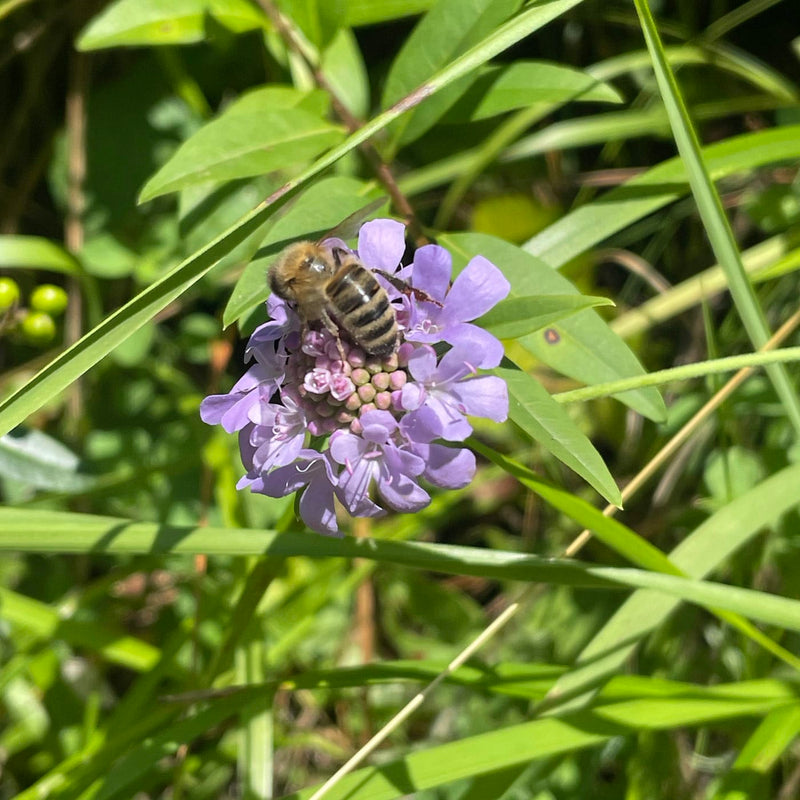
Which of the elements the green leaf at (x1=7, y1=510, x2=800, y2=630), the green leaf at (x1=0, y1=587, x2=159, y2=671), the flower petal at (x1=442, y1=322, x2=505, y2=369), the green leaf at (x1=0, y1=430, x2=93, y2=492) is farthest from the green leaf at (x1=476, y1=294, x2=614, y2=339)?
the green leaf at (x1=0, y1=587, x2=159, y2=671)

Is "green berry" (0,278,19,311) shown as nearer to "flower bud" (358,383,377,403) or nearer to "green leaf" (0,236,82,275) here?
"green leaf" (0,236,82,275)

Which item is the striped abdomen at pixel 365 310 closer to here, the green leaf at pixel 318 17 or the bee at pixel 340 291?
the bee at pixel 340 291

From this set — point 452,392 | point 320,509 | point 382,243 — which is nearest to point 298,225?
point 382,243

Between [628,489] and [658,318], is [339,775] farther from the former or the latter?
[658,318]

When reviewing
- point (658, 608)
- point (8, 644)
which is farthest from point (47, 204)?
point (658, 608)

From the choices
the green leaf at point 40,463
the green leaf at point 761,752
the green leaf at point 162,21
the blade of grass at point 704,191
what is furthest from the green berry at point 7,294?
the green leaf at point 761,752
